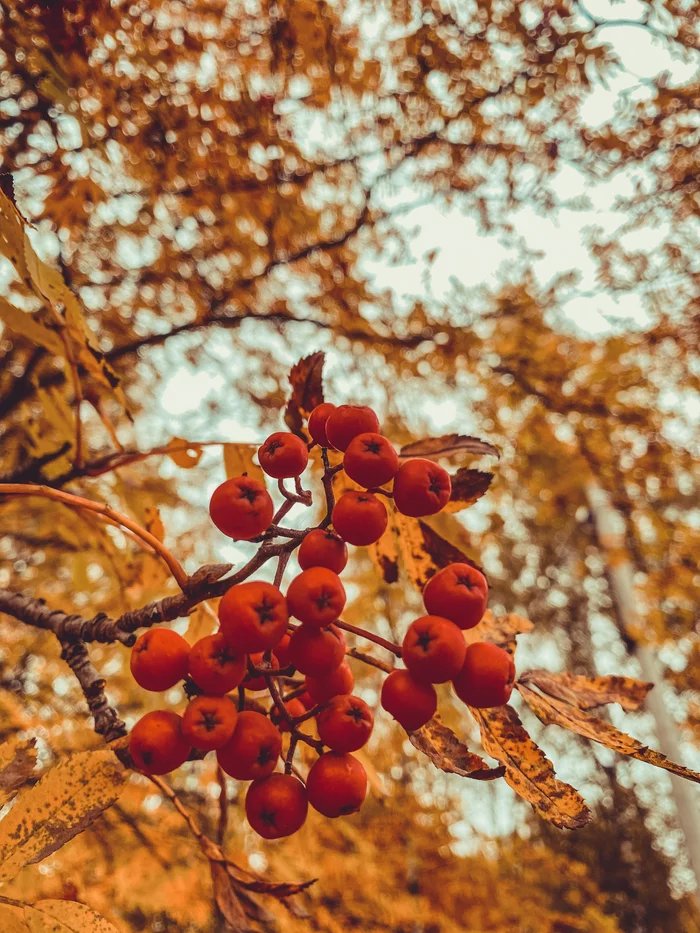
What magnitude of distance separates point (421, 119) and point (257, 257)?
3.54 feet

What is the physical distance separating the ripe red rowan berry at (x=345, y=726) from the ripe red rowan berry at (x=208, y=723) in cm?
18

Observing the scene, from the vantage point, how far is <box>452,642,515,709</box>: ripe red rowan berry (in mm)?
1043

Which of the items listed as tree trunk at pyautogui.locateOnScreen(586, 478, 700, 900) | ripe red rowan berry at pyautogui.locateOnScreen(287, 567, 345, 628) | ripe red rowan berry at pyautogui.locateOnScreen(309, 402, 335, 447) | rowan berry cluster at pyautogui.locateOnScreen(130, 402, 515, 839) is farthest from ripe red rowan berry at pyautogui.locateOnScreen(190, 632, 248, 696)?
tree trunk at pyautogui.locateOnScreen(586, 478, 700, 900)

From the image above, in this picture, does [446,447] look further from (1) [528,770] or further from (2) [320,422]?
(1) [528,770]

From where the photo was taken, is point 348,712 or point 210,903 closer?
point 348,712

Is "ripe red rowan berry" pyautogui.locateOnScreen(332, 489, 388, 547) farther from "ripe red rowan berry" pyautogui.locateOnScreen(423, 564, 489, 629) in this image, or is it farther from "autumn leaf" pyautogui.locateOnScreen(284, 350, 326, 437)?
"autumn leaf" pyautogui.locateOnScreen(284, 350, 326, 437)

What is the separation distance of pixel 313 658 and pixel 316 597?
0.12 meters

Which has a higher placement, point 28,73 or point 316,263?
point 316,263

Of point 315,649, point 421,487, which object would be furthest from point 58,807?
point 421,487

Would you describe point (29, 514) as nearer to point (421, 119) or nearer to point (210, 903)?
point (210, 903)

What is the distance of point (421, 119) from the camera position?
2.95 meters

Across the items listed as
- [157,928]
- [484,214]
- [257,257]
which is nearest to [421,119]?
[484,214]

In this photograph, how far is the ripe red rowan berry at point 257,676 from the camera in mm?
1121

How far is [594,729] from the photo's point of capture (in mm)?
1083
